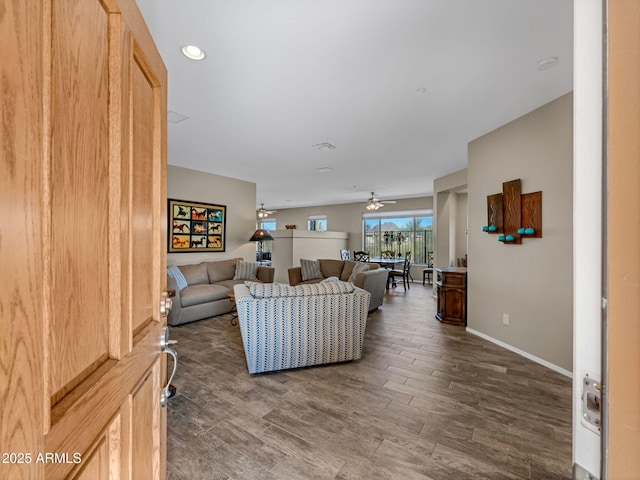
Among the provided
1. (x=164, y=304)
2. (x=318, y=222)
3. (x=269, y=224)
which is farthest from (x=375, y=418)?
(x=269, y=224)

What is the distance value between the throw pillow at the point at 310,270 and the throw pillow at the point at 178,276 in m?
2.35

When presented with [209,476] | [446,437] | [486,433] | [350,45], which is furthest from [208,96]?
[486,433]

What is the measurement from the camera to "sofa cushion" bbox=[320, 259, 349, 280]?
5.95 m

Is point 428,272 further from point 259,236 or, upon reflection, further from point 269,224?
point 269,224

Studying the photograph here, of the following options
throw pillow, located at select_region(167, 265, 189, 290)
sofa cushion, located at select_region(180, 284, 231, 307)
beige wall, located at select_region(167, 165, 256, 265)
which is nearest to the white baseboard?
sofa cushion, located at select_region(180, 284, 231, 307)

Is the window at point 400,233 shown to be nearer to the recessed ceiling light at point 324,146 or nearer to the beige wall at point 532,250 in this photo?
the beige wall at point 532,250

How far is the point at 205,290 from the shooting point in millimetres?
4496

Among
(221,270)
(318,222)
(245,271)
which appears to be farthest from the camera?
(318,222)

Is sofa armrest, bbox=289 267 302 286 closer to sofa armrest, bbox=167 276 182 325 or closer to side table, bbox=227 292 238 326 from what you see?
side table, bbox=227 292 238 326

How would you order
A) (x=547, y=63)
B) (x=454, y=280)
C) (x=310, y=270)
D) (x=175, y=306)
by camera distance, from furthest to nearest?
(x=310, y=270), (x=454, y=280), (x=175, y=306), (x=547, y=63)

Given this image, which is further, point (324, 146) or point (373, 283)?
point (373, 283)

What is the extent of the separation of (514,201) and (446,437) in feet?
8.80

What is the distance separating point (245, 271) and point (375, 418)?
13.3 ft

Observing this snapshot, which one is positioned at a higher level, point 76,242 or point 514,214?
point 514,214
